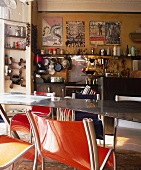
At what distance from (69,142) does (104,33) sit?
703 cm

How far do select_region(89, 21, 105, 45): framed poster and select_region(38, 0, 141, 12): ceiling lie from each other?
0.46 meters

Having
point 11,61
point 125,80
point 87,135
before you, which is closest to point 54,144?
point 87,135

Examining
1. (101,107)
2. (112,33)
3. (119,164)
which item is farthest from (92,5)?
(101,107)

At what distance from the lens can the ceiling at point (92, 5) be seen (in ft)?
25.8

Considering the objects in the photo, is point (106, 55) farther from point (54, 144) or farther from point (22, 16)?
point (54, 144)

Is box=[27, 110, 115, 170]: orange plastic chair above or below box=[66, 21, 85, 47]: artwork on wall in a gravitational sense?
below

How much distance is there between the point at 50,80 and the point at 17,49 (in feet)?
4.71

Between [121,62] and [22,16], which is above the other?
[22,16]

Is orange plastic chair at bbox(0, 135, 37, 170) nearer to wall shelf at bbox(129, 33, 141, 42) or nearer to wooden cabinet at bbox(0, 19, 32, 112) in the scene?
wooden cabinet at bbox(0, 19, 32, 112)

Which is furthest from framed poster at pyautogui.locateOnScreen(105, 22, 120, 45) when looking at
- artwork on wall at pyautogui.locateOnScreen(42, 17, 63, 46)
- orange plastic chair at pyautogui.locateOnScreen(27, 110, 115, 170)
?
orange plastic chair at pyautogui.locateOnScreen(27, 110, 115, 170)

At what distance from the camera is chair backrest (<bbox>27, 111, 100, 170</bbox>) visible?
1238 mm

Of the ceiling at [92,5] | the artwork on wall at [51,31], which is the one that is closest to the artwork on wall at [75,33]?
the artwork on wall at [51,31]

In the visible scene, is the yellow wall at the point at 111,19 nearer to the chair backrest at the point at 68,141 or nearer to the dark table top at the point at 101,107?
the dark table top at the point at 101,107

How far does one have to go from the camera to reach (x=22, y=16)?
23.2 feet
